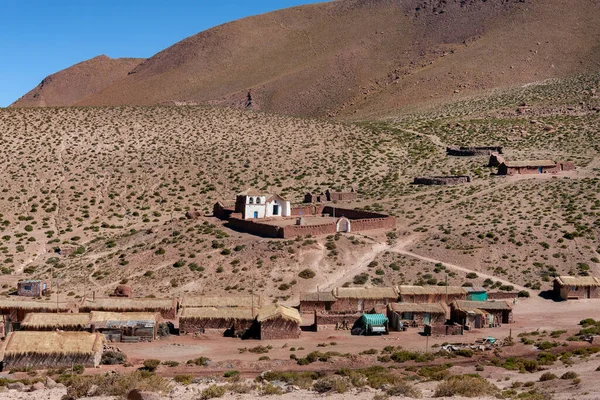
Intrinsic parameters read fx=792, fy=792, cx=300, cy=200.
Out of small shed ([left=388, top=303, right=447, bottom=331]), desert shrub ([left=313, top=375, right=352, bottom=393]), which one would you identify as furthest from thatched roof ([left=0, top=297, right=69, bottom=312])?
desert shrub ([left=313, top=375, right=352, bottom=393])

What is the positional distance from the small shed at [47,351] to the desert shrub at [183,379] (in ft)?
15.2

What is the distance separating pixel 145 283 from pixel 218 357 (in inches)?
542

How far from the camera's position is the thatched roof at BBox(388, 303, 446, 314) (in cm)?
3778

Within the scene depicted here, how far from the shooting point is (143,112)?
292 ft

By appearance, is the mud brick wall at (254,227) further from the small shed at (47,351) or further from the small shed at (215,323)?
the small shed at (47,351)

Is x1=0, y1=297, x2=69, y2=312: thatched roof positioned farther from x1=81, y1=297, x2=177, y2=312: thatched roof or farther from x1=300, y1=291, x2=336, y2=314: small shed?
x1=300, y1=291, x2=336, y2=314: small shed

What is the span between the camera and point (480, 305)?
38500 millimetres

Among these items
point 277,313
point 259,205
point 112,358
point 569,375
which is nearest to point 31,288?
point 112,358

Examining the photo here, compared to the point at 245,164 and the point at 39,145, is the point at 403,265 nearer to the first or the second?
the point at 245,164

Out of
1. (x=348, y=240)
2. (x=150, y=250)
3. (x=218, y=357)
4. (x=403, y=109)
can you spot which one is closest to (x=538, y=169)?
(x=348, y=240)

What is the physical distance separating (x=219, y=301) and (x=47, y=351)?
10.0 m

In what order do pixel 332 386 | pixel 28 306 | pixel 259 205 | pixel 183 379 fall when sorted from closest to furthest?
pixel 332 386, pixel 183 379, pixel 28 306, pixel 259 205

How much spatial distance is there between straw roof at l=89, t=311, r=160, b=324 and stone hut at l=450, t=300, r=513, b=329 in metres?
14.3

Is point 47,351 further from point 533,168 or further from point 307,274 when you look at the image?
point 533,168
